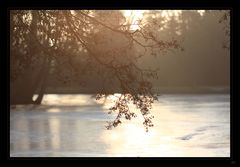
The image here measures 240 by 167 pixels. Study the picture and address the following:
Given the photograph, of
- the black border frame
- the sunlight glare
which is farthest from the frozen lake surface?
the black border frame

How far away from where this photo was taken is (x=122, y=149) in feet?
29.5

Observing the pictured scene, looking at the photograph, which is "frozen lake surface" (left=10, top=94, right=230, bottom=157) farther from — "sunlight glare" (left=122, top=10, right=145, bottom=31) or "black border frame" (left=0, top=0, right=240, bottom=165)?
"black border frame" (left=0, top=0, right=240, bottom=165)

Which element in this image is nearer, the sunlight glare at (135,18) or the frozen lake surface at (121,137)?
the sunlight glare at (135,18)
